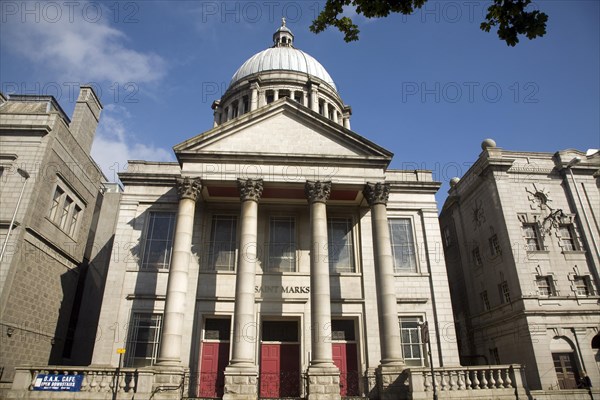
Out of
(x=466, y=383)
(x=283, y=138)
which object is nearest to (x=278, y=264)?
(x=283, y=138)

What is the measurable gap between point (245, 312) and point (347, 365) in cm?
655

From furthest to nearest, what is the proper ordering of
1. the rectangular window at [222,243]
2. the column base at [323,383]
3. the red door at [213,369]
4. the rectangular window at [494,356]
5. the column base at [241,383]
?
the rectangular window at [494,356] < the rectangular window at [222,243] < the red door at [213,369] < the column base at [323,383] < the column base at [241,383]

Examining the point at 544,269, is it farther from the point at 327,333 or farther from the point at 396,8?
the point at 396,8

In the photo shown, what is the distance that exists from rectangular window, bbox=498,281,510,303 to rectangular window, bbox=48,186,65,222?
27.7m

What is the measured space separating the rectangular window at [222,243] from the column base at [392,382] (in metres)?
9.49

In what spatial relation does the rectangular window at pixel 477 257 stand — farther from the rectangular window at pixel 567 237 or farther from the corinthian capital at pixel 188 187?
the corinthian capital at pixel 188 187

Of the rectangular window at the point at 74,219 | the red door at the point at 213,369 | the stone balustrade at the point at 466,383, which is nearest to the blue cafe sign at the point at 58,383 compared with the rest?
the red door at the point at 213,369

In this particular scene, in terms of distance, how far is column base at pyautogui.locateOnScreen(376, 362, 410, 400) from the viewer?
1620cm

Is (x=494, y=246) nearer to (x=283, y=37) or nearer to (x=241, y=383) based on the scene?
(x=241, y=383)

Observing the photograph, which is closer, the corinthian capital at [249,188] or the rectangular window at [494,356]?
the corinthian capital at [249,188]

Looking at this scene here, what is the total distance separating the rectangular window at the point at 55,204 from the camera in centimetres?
2258

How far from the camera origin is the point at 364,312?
20922mm

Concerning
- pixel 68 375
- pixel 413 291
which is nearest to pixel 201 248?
pixel 68 375

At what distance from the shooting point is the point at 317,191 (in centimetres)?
2005
